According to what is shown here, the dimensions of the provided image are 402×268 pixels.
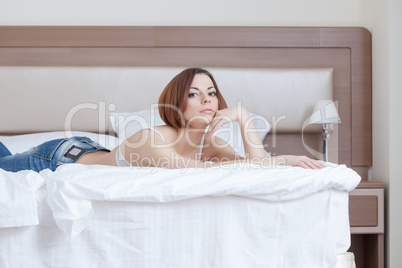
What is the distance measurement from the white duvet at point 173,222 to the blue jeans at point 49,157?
2.64ft

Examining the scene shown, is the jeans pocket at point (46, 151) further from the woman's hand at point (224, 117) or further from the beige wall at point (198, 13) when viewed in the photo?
the beige wall at point (198, 13)

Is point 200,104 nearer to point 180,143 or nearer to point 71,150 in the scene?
point 180,143

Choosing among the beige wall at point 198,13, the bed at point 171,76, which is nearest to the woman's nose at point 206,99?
the bed at point 171,76

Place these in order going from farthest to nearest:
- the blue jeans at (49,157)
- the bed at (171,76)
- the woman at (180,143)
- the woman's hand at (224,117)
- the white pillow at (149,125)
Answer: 1. the bed at (171,76)
2. the white pillow at (149,125)
3. the blue jeans at (49,157)
4. the woman's hand at (224,117)
5. the woman at (180,143)

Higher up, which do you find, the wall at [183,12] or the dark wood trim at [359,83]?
the wall at [183,12]

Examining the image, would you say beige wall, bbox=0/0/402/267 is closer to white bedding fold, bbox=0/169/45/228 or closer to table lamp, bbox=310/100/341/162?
table lamp, bbox=310/100/341/162

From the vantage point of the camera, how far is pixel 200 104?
1.98 metres

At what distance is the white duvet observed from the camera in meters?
1.31

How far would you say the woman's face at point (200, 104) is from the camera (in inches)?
77.9

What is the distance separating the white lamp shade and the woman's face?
43.1 inches

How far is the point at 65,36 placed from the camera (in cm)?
305

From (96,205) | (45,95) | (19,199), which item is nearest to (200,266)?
(96,205)

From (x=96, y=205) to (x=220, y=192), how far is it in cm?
37

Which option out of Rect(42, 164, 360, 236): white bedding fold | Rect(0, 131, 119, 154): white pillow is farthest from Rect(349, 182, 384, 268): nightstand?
Rect(0, 131, 119, 154): white pillow
